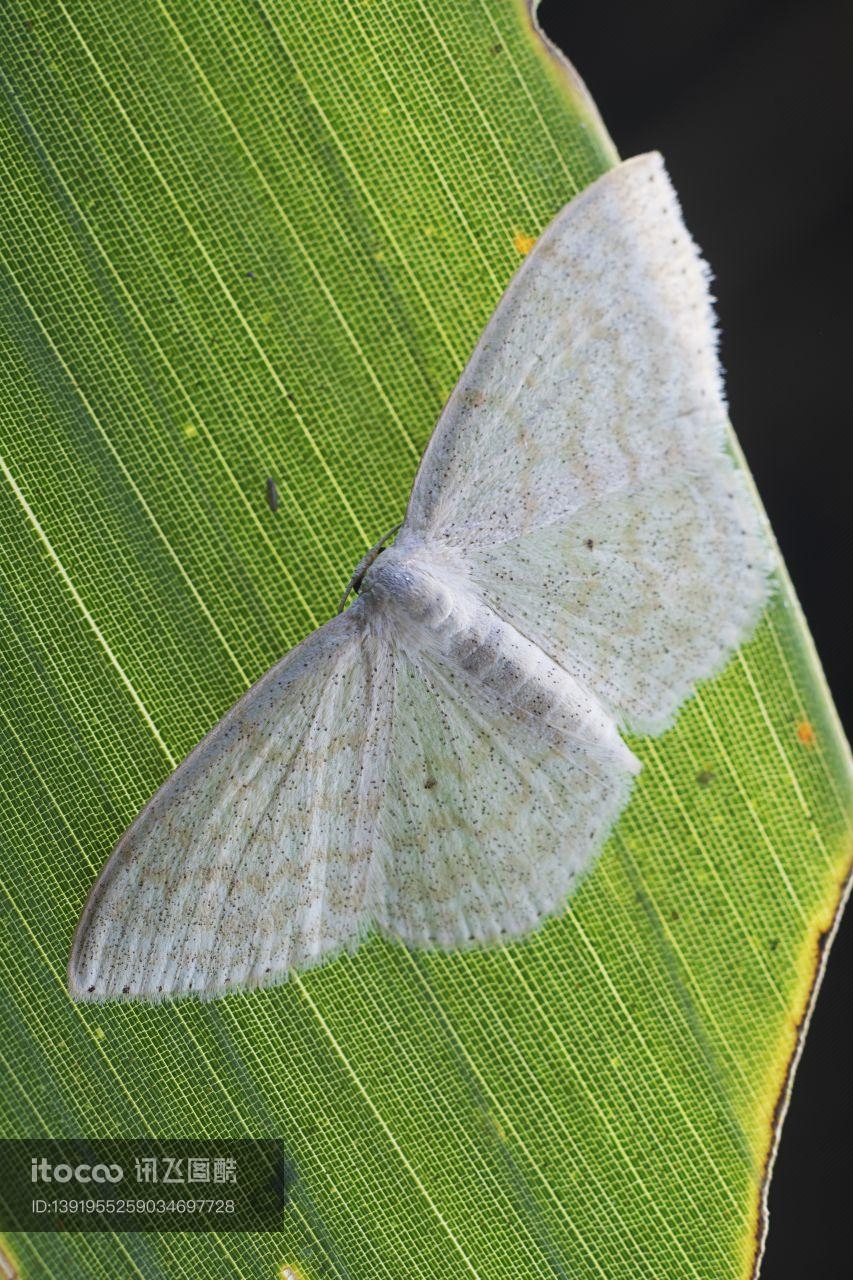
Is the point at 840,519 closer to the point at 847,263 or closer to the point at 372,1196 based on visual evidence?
the point at 847,263

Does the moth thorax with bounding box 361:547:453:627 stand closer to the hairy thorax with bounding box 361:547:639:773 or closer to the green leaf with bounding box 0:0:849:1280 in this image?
the hairy thorax with bounding box 361:547:639:773

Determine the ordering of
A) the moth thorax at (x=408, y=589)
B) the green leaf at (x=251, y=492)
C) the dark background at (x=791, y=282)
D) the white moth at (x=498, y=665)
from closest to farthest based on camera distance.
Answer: the white moth at (x=498, y=665), the moth thorax at (x=408, y=589), the green leaf at (x=251, y=492), the dark background at (x=791, y=282)

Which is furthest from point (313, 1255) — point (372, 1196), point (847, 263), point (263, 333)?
point (847, 263)

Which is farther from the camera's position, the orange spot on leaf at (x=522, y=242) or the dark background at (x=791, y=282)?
the dark background at (x=791, y=282)

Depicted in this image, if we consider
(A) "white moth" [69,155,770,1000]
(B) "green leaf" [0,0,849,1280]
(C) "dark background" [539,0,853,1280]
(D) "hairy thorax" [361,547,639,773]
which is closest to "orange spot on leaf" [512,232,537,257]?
(B) "green leaf" [0,0,849,1280]

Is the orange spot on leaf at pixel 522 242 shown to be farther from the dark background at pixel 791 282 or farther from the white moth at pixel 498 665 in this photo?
the white moth at pixel 498 665
